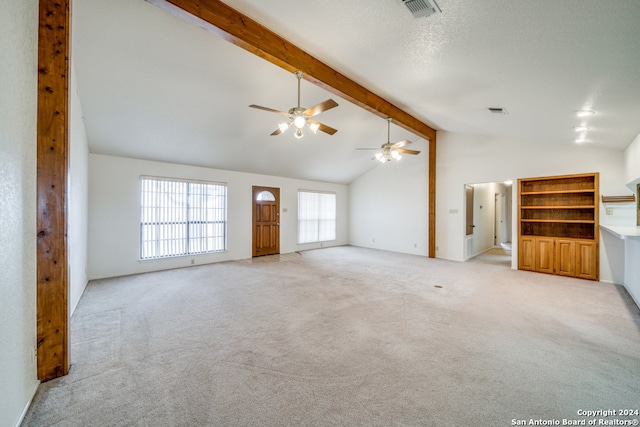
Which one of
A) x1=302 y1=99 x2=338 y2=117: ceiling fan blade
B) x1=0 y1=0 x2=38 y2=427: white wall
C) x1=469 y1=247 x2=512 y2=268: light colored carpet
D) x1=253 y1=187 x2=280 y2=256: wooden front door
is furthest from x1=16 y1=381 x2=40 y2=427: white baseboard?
x1=469 y1=247 x2=512 y2=268: light colored carpet

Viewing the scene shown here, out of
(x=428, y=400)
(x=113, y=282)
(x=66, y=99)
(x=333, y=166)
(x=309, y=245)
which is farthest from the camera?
(x=309, y=245)

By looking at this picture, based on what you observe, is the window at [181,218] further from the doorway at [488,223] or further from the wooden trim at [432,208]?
the doorway at [488,223]

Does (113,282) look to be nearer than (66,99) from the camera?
No

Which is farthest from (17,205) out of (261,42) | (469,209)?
(469,209)

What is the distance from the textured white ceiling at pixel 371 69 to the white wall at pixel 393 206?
2554mm

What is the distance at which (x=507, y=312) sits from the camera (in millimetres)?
3537

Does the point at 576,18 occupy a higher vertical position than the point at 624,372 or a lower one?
higher

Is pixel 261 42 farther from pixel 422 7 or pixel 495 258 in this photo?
pixel 495 258

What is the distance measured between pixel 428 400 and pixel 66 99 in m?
3.71

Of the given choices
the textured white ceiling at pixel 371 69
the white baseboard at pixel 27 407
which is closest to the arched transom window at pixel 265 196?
the textured white ceiling at pixel 371 69

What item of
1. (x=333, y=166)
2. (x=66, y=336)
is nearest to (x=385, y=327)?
(x=66, y=336)

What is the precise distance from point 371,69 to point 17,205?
3715 millimetres

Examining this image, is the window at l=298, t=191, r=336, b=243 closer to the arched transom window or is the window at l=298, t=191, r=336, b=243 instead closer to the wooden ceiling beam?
the arched transom window

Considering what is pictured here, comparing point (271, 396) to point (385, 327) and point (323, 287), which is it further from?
point (323, 287)
